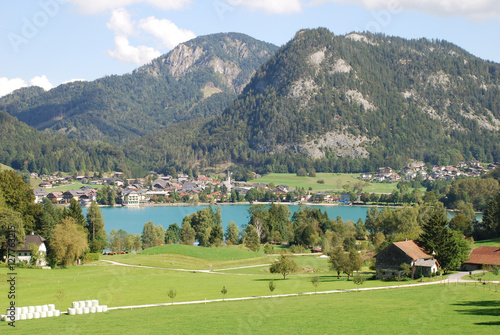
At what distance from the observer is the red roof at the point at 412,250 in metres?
45.3

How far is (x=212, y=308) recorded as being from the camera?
30094mm

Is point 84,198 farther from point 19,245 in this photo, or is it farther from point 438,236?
point 438,236

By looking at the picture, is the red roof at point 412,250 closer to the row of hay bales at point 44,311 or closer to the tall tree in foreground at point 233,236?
the row of hay bales at point 44,311

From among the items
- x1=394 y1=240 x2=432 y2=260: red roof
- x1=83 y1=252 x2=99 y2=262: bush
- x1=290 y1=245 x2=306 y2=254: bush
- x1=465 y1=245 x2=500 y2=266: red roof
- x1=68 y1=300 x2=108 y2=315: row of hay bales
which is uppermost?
x1=394 y1=240 x2=432 y2=260: red roof

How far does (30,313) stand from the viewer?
2756 centimetres

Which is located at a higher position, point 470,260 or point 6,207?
point 6,207

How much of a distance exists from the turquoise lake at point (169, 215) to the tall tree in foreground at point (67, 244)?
145ft

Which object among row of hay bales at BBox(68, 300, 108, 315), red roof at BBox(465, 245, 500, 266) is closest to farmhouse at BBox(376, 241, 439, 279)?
red roof at BBox(465, 245, 500, 266)

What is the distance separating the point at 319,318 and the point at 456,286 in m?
15.2

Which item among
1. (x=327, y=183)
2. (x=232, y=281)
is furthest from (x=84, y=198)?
(x=232, y=281)

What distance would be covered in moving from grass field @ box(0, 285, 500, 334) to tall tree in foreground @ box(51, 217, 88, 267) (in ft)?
83.5

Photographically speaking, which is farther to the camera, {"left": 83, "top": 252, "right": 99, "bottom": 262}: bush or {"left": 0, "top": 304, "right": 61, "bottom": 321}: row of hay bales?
{"left": 83, "top": 252, "right": 99, "bottom": 262}: bush

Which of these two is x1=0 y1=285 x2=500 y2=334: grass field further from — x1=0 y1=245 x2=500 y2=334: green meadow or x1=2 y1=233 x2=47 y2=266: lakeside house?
x1=2 y1=233 x2=47 y2=266: lakeside house

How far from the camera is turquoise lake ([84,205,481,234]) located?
366 feet
